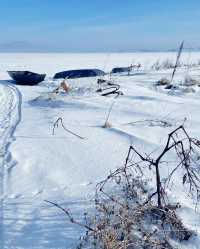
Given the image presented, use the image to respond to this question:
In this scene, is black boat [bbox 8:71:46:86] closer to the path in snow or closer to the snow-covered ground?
the path in snow

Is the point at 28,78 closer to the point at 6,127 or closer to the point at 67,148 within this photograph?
the point at 6,127

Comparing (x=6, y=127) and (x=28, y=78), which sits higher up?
(x=6, y=127)

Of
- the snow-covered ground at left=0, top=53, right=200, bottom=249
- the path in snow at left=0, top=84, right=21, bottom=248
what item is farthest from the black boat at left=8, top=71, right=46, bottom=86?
the snow-covered ground at left=0, top=53, right=200, bottom=249

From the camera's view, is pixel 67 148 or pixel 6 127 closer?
pixel 67 148

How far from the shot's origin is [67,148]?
19.0 ft

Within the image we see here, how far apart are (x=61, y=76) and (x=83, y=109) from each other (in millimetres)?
7890

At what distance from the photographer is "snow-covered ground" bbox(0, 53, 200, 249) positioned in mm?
3545

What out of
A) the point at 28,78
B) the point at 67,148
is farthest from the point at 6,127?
the point at 28,78

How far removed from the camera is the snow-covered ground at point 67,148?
11.6 ft

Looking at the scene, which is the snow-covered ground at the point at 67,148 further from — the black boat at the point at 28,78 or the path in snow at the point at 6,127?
the black boat at the point at 28,78

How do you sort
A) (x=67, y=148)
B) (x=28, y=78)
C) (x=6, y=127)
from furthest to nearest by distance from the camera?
(x=28, y=78) < (x=6, y=127) < (x=67, y=148)

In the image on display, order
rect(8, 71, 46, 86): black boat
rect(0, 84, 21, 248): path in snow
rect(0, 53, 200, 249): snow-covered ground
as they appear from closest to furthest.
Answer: rect(0, 53, 200, 249): snow-covered ground, rect(0, 84, 21, 248): path in snow, rect(8, 71, 46, 86): black boat

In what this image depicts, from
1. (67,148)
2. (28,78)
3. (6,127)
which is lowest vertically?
(28,78)

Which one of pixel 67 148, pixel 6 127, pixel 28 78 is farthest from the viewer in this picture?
pixel 28 78
